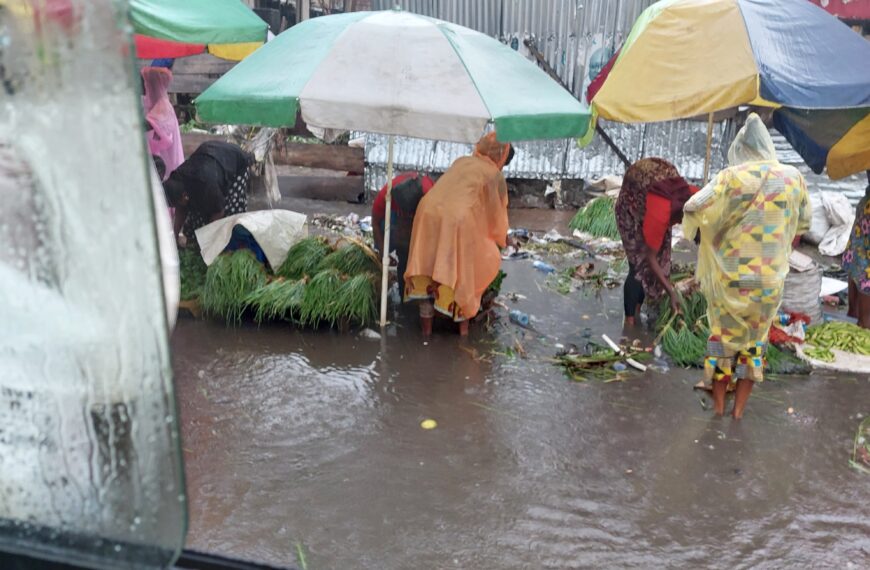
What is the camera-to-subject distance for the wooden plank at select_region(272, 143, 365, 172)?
36.7 ft

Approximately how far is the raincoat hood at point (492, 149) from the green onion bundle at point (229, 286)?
2.03 m

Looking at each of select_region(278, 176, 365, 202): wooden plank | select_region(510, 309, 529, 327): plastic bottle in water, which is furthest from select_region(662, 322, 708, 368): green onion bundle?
select_region(278, 176, 365, 202): wooden plank

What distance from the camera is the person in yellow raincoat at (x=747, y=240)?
4383 mm

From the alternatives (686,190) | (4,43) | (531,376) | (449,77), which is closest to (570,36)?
(686,190)

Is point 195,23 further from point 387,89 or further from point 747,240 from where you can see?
point 747,240

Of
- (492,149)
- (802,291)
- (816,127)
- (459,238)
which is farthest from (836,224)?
(459,238)

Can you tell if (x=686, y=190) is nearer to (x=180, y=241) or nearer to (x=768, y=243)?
(x=768, y=243)

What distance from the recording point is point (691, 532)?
3555mm

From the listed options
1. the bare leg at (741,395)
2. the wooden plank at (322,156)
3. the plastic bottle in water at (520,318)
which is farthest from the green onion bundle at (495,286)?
the wooden plank at (322,156)

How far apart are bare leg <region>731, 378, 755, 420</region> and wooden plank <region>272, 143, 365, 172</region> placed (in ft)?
24.4

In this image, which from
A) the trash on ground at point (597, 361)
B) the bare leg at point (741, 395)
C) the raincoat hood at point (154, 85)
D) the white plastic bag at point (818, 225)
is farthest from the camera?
the white plastic bag at point (818, 225)

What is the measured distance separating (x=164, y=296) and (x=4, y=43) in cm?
42

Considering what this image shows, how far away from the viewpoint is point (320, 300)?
5.92m

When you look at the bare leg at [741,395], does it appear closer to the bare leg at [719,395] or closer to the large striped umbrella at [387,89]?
the bare leg at [719,395]
